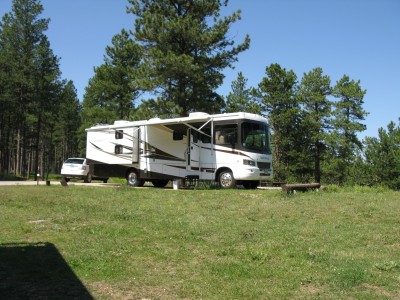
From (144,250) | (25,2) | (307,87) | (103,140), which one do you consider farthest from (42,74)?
(144,250)

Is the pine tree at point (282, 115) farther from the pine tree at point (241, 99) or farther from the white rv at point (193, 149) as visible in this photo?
the white rv at point (193, 149)

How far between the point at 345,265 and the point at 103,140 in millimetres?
17513

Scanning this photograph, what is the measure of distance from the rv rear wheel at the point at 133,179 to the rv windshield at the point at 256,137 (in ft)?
20.5

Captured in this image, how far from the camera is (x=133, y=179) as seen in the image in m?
20.4

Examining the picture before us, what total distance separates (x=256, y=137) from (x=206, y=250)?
1059 centimetres

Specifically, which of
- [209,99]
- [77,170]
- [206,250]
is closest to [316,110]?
[209,99]

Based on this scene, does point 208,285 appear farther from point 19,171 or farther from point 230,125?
point 19,171

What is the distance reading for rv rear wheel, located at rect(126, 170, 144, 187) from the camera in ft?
66.4

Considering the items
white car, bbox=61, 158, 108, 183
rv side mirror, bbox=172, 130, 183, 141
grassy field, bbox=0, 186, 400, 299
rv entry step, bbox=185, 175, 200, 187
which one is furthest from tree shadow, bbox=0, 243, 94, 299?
white car, bbox=61, 158, 108, 183

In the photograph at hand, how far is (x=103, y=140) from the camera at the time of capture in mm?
21734

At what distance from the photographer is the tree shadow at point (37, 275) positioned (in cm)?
470

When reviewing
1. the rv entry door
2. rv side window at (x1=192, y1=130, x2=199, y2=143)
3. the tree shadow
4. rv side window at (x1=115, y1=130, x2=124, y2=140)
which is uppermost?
rv side window at (x1=115, y1=130, x2=124, y2=140)

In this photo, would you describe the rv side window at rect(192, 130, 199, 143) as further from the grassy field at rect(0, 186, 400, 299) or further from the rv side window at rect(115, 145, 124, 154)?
the grassy field at rect(0, 186, 400, 299)

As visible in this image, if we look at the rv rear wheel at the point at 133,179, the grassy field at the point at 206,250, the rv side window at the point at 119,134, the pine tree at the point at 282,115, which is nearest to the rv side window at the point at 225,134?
the rv rear wheel at the point at 133,179
